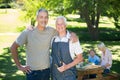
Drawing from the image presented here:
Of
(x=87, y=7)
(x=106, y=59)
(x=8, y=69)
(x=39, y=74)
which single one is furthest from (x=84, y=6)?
(x=39, y=74)

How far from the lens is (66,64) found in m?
5.18

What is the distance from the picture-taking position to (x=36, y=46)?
5402 millimetres

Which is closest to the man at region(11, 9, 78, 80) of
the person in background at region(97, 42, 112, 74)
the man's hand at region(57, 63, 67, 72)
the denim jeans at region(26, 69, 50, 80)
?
the denim jeans at region(26, 69, 50, 80)

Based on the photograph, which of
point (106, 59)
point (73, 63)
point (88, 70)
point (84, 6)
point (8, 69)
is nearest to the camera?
point (73, 63)

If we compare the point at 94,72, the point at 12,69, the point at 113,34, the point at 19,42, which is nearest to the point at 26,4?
the point at 113,34

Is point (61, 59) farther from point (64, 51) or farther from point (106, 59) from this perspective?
point (106, 59)

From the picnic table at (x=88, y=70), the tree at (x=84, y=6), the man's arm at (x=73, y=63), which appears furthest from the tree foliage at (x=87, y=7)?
the man's arm at (x=73, y=63)

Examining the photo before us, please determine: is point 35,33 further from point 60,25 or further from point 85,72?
point 85,72

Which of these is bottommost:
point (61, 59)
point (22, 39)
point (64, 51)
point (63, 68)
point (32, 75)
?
point (32, 75)

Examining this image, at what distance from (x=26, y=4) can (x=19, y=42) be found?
84.1 feet

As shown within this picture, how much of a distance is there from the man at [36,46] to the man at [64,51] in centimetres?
21

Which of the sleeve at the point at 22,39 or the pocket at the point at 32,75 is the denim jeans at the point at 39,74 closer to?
the pocket at the point at 32,75

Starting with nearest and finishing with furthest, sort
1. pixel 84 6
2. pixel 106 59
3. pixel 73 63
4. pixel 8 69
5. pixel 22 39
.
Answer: pixel 73 63
pixel 22 39
pixel 106 59
pixel 8 69
pixel 84 6

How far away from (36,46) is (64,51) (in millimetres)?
553
